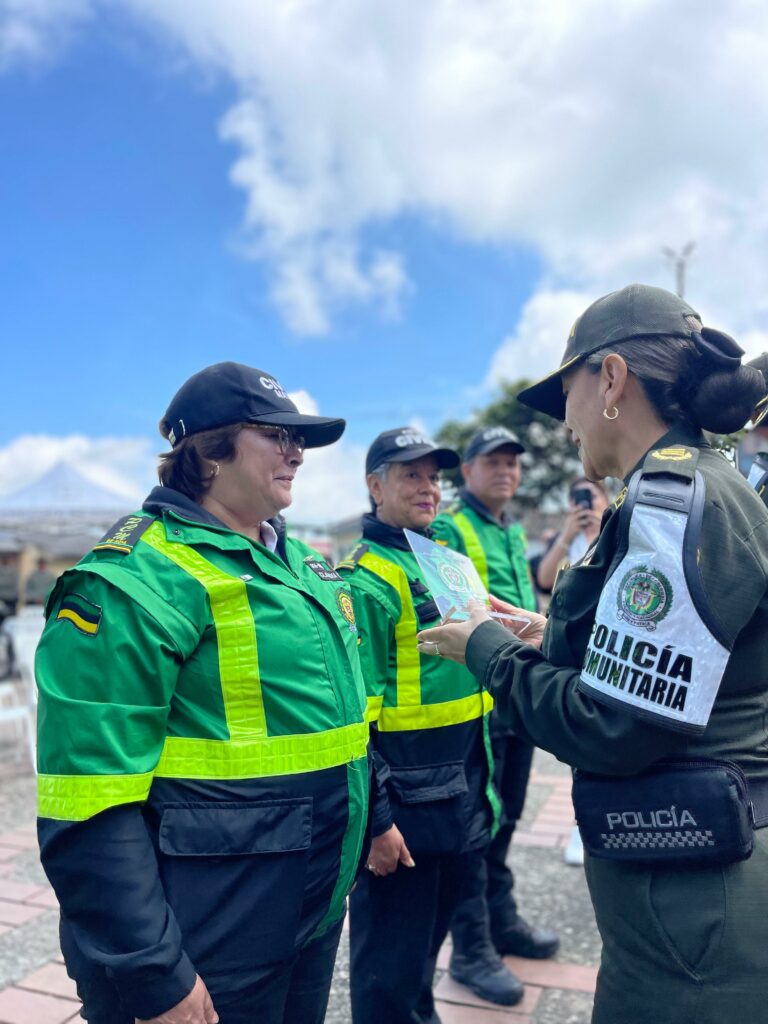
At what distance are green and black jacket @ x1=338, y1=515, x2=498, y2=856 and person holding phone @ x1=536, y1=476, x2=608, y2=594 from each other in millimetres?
1487

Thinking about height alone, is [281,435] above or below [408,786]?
above

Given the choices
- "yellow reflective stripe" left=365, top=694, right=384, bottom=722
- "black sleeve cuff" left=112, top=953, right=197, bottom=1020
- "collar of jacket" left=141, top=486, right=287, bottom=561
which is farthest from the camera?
"yellow reflective stripe" left=365, top=694, right=384, bottom=722

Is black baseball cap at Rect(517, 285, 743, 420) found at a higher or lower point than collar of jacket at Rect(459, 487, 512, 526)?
higher

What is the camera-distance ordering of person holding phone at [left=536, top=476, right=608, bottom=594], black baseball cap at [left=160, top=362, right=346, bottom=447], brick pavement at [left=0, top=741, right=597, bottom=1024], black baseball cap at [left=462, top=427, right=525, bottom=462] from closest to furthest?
1. black baseball cap at [left=160, top=362, right=346, bottom=447]
2. brick pavement at [left=0, top=741, right=597, bottom=1024]
3. black baseball cap at [left=462, top=427, right=525, bottom=462]
4. person holding phone at [left=536, top=476, right=608, bottom=594]

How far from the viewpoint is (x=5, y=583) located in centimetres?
1595

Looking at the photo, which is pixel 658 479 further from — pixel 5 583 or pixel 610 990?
pixel 5 583

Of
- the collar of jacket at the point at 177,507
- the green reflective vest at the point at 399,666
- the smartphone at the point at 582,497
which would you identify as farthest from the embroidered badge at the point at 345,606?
the smartphone at the point at 582,497

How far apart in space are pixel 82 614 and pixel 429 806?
4.82 ft

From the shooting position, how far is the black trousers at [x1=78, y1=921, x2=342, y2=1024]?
1.55 metres

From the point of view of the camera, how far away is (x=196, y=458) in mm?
1886

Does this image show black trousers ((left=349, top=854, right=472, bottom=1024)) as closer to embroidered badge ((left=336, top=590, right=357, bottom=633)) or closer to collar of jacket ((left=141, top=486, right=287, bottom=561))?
embroidered badge ((left=336, top=590, right=357, bottom=633))

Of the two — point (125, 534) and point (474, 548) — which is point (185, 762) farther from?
point (474, 548)

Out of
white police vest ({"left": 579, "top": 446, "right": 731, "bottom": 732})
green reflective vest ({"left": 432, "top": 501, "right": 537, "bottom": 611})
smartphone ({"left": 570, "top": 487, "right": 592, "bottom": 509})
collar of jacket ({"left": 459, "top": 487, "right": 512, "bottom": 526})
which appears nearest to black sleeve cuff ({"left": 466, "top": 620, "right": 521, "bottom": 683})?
white police vest ({"left": 579, "top": 446, "right": 731, "bottom": 732})

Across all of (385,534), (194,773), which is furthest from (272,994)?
(385,534)
